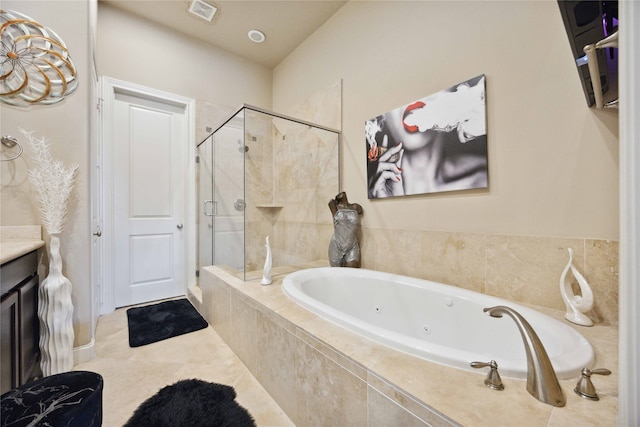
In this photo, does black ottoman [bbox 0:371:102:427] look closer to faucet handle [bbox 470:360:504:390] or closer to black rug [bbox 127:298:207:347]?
faucet handle [bbox 470:360:504:390]

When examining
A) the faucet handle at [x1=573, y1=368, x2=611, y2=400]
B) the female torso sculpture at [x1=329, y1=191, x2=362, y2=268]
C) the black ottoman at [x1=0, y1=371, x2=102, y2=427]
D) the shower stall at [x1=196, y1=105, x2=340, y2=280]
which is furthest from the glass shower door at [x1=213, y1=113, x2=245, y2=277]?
the faucet handle at [x1=573, y1=368, x2=611, y2=400]

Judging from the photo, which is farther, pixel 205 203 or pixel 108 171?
pixel 205 203

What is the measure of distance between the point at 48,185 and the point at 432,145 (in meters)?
2.34

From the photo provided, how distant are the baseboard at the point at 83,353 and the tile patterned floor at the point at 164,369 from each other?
1.1 inches

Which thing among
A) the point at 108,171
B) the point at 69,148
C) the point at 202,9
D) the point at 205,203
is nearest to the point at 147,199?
the point at 108,171

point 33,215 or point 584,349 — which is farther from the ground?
point 33,215

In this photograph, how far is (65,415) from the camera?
623mm

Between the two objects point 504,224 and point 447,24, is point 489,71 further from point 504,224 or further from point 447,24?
point 504,224

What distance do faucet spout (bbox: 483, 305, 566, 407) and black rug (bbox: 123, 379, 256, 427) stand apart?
1.13 meters

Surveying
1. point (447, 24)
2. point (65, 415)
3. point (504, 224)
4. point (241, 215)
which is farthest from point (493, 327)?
point (241, 215)

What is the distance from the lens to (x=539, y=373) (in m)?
0.69

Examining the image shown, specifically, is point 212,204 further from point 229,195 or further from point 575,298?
point 575,298

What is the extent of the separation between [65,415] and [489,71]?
2.23 metres

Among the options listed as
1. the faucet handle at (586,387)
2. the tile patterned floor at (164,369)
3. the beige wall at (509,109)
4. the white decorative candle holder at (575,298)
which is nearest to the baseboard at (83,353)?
the tile patterned floor at (164,369)
